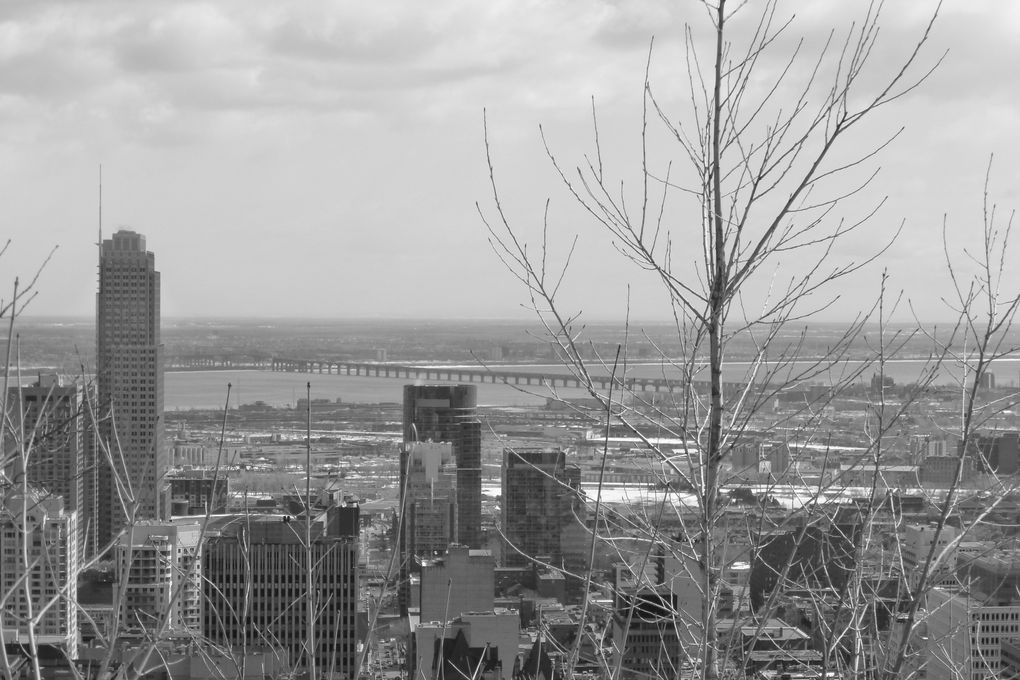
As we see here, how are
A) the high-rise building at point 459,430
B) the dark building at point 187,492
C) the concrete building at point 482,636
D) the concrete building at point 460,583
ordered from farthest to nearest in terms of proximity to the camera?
the dark building at point 187,492
the high-rise building at point 459,430
the concrete building at point 460,583
the concrete building at point 482,636

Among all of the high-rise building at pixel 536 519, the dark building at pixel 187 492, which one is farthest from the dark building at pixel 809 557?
the dark building at pixel 187 492

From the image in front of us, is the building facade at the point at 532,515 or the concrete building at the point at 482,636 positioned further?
the building facade at the point at 532,515

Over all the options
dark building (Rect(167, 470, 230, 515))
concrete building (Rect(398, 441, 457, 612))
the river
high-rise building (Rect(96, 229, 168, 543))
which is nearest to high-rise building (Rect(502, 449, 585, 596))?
concrete building (Rect(398, 441, 457, 612))

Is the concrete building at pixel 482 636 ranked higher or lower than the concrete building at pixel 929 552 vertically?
lower

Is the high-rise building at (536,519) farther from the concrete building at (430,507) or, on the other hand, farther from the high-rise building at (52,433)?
the high-rise building at (52,433)

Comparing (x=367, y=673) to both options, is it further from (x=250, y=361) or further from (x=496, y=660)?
(x=250, y=361)

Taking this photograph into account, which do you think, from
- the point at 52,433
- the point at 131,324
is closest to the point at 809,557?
the point at 52,433

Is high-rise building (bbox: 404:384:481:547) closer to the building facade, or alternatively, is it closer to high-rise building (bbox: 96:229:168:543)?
the building facade
